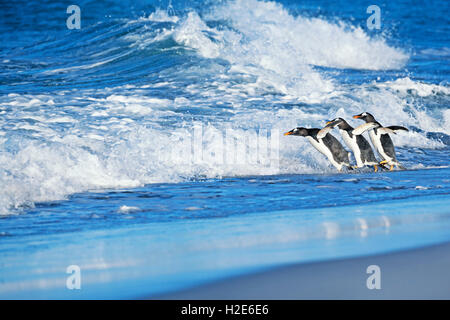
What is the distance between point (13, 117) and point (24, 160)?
259 cm

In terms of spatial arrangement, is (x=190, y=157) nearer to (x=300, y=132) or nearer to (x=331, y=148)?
(x=300, y=132)

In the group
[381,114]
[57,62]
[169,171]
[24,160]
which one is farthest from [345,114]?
[57,62]

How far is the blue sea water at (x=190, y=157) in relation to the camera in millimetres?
4197

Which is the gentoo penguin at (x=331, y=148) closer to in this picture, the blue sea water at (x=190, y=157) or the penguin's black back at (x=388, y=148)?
the blue sea water at (x=190, y=157)

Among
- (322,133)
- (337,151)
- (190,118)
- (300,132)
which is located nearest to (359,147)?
(337,151)

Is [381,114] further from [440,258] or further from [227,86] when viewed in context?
[440,258]

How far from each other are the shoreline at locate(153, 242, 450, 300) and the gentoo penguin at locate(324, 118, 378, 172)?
4105 millimetres

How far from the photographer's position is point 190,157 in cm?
787

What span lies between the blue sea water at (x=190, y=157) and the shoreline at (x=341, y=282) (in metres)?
0.14

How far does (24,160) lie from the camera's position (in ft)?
22.0

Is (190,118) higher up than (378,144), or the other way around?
(190,118)

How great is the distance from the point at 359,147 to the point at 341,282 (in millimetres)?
4781

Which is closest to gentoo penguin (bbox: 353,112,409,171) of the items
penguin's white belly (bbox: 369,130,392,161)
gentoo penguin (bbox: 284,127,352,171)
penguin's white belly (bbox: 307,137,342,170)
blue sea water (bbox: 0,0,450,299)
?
penguin's white belly (bbox: 369,130,392,161)

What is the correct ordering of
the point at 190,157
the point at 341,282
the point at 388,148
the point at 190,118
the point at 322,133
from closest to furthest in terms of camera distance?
the point at 341,282, the point at 190,157, the point at 322,133, the point at 388,148, the point at 190,118
